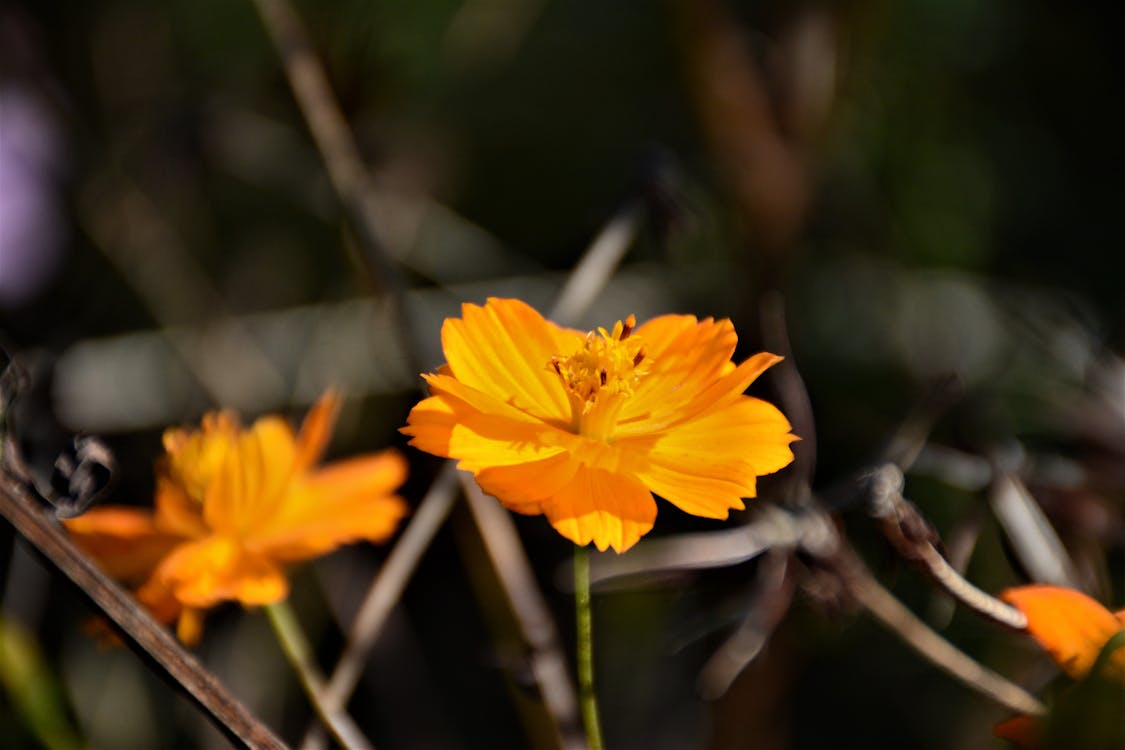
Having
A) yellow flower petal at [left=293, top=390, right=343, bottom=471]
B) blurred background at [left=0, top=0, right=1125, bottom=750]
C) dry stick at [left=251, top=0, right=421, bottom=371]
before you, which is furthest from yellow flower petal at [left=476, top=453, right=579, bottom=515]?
blurred background at [left=0, top=0, right=1125, bottom=750]

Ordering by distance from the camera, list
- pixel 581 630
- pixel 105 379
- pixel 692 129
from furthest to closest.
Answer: pixel 692 129
pixel 105 379
pixel 581 630

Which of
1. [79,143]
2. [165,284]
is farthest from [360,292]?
[79,143]

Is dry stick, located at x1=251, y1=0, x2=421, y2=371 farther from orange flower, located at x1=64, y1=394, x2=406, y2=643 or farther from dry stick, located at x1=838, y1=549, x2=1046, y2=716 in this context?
dry stick, located at x1=838, y1=549, x2=1046, y2=716

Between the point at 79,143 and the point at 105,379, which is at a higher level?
the point at 79,143

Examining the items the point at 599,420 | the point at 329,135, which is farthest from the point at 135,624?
the point at 329,135

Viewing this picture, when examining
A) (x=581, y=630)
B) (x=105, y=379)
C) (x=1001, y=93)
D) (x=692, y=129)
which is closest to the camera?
(x=581, y=630)

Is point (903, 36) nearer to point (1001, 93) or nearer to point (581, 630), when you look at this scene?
point (1001, 93)
